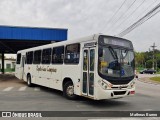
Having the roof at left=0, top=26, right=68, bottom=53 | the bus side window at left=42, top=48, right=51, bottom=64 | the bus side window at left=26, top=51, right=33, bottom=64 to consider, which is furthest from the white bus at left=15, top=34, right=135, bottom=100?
the roof at left=0, top=26, right=68, bottom=53

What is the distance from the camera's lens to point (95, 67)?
10.6 metres

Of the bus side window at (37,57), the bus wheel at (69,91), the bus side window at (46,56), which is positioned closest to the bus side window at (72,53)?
the bus wheel at (69,91)

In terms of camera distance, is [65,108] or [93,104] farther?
[93,104]

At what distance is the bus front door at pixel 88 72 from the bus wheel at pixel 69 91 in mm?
1268

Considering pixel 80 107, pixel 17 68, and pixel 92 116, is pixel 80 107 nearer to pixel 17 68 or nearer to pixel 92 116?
pixel 92 116

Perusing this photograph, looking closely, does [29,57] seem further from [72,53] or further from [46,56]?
[72,53]

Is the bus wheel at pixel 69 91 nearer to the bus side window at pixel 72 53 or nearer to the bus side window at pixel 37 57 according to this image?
the bus side window at pixel 72 53

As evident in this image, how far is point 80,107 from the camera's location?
10633 mm

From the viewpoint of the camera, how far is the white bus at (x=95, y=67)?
10539 mm

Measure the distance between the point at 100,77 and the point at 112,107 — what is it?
1441 millimetres

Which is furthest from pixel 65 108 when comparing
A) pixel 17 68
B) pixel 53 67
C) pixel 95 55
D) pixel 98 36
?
pixel 17 68

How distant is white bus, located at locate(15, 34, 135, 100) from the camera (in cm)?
1054

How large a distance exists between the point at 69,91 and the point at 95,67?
265 centimetres

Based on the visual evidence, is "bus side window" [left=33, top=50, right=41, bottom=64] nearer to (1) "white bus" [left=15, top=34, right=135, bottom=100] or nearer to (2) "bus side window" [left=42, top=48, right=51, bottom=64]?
(2) "bus side window" [left=42, top=48, right=51, bottom=64]
